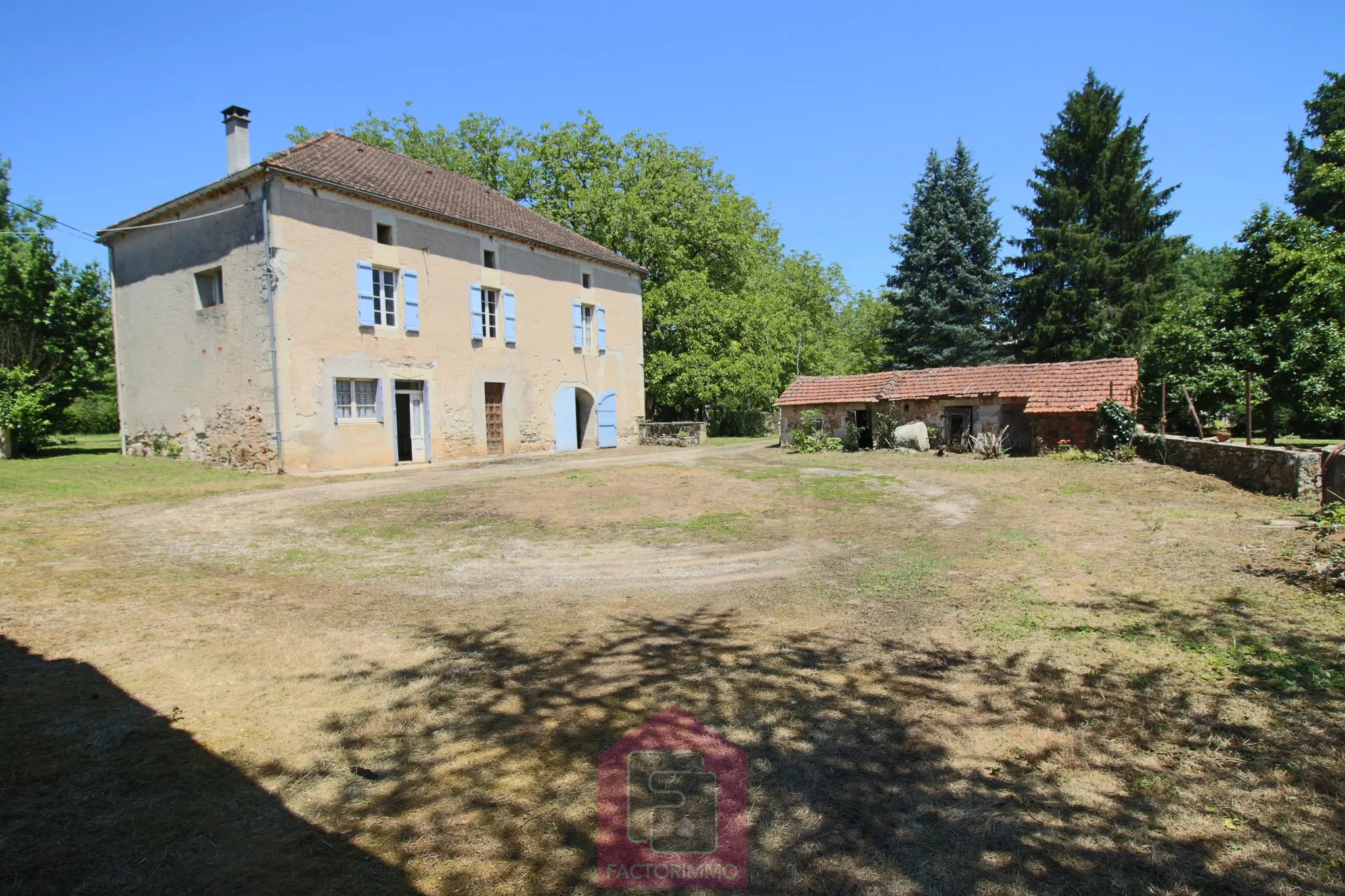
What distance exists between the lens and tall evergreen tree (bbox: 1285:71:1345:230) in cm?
2533

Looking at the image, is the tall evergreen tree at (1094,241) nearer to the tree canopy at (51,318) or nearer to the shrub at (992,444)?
the shrub at (992,444)

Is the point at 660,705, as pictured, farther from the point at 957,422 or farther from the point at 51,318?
the point at 51,318

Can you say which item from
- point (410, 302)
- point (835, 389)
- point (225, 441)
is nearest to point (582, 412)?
point (410, 302)

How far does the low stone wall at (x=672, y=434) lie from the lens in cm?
2592

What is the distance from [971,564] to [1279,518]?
5419 mm

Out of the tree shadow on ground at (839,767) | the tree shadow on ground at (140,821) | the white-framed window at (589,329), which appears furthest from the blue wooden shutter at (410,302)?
the tree shadow on ground at (140,821)

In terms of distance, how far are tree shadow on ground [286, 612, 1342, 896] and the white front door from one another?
584 inches

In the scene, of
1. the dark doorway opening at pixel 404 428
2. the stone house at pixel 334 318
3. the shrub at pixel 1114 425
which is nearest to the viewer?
the stone house at pixel 334 318

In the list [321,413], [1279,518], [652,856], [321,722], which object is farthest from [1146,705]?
[321,413]

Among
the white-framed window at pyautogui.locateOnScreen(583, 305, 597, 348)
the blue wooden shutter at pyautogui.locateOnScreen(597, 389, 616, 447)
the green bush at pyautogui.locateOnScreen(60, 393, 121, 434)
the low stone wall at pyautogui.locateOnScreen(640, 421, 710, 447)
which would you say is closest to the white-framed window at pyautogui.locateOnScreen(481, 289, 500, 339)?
the white-framed window at pyautogui.locateOnScreen(583, 305, 597, 348)

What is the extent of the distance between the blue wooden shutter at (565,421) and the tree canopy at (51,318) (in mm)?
13684

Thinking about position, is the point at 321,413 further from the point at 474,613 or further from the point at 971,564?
the point at 971,564

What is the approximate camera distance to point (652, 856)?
2508 mm

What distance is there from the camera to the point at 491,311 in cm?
2059
